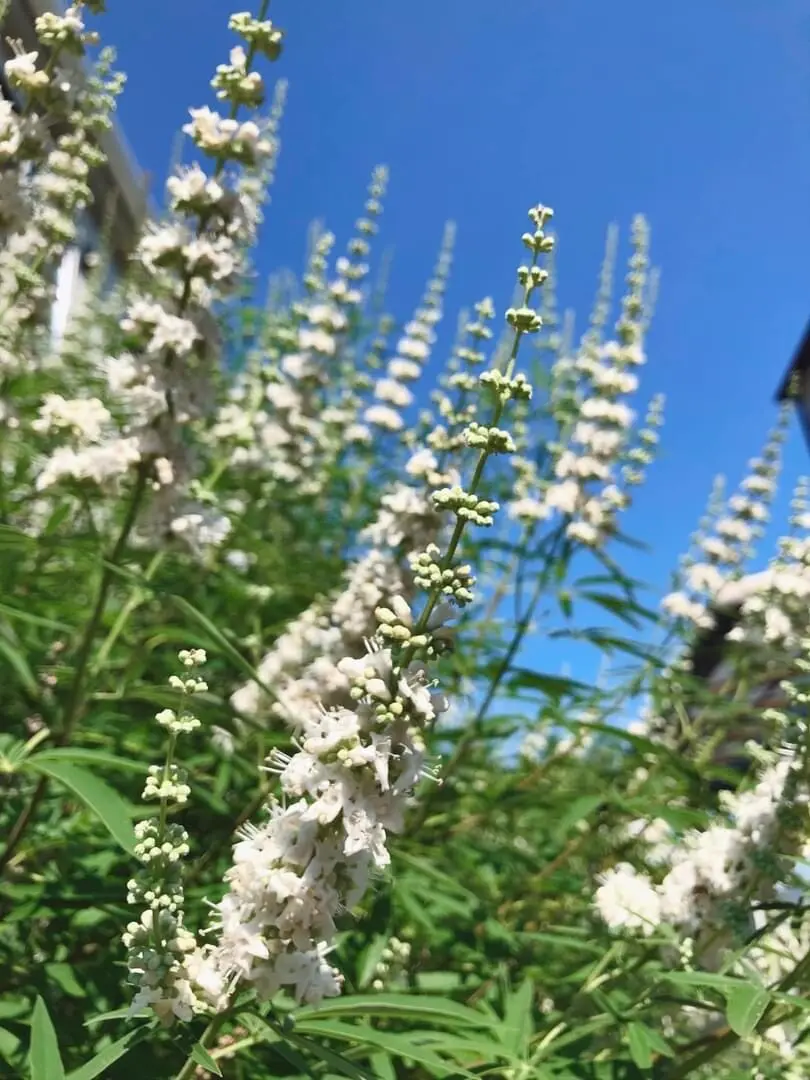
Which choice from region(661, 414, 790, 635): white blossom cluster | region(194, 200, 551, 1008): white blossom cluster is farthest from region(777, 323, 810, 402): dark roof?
region(194, 200, 551, 1008): white blossom cluster

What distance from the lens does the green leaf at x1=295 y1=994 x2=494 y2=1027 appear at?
1.92 meters

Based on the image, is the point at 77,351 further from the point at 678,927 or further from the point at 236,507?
the point at 678,927

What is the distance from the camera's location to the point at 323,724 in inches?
72.4

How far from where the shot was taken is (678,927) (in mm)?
2885

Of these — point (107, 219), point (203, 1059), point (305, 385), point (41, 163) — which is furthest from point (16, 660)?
point (107, 219)

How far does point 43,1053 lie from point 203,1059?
0.25 metres

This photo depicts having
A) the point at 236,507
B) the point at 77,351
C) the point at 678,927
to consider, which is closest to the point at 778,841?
the point at 678,927

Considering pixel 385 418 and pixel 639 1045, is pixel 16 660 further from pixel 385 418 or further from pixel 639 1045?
pixel 385 418

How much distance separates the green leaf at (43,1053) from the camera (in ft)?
5.17

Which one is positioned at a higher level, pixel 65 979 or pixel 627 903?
pixel 627 903

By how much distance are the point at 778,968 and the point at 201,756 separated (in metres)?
2.04

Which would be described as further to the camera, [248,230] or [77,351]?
[77,351]

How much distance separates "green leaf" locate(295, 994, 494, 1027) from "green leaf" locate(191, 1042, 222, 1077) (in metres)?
0.27

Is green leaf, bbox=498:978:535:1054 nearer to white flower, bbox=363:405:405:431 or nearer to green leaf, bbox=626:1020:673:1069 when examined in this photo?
green leaf, bbox=626:1020:673:1069
